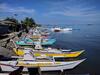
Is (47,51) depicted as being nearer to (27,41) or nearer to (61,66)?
(61,66)

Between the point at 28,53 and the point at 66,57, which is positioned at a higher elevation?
the point at 28,53

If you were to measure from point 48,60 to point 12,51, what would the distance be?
1468 centimetres

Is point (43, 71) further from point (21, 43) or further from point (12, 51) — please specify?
point (21, 43)

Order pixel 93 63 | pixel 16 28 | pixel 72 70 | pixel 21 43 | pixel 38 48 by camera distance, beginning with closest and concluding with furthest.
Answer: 1. pixel 72 70
2. pixel 93 63
3. pixel 38 48
4. pixel 21 43
5. pixel 16 28

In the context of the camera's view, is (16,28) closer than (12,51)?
No

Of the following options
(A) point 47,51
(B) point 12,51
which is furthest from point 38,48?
(B) point 12,51

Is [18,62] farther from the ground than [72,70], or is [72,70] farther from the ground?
[18,62]

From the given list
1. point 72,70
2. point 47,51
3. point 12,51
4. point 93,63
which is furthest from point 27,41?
point 72,70

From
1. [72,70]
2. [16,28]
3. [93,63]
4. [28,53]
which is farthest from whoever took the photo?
[16,28]

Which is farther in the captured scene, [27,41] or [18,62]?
[27,41]

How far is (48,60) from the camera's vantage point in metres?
26.6

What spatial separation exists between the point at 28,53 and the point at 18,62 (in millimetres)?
1647

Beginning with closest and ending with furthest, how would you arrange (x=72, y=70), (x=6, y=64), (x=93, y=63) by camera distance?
(x=6, y=64)
(x=72, y=70)
(x=93, y=63)

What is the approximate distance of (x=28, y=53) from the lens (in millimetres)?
25891
